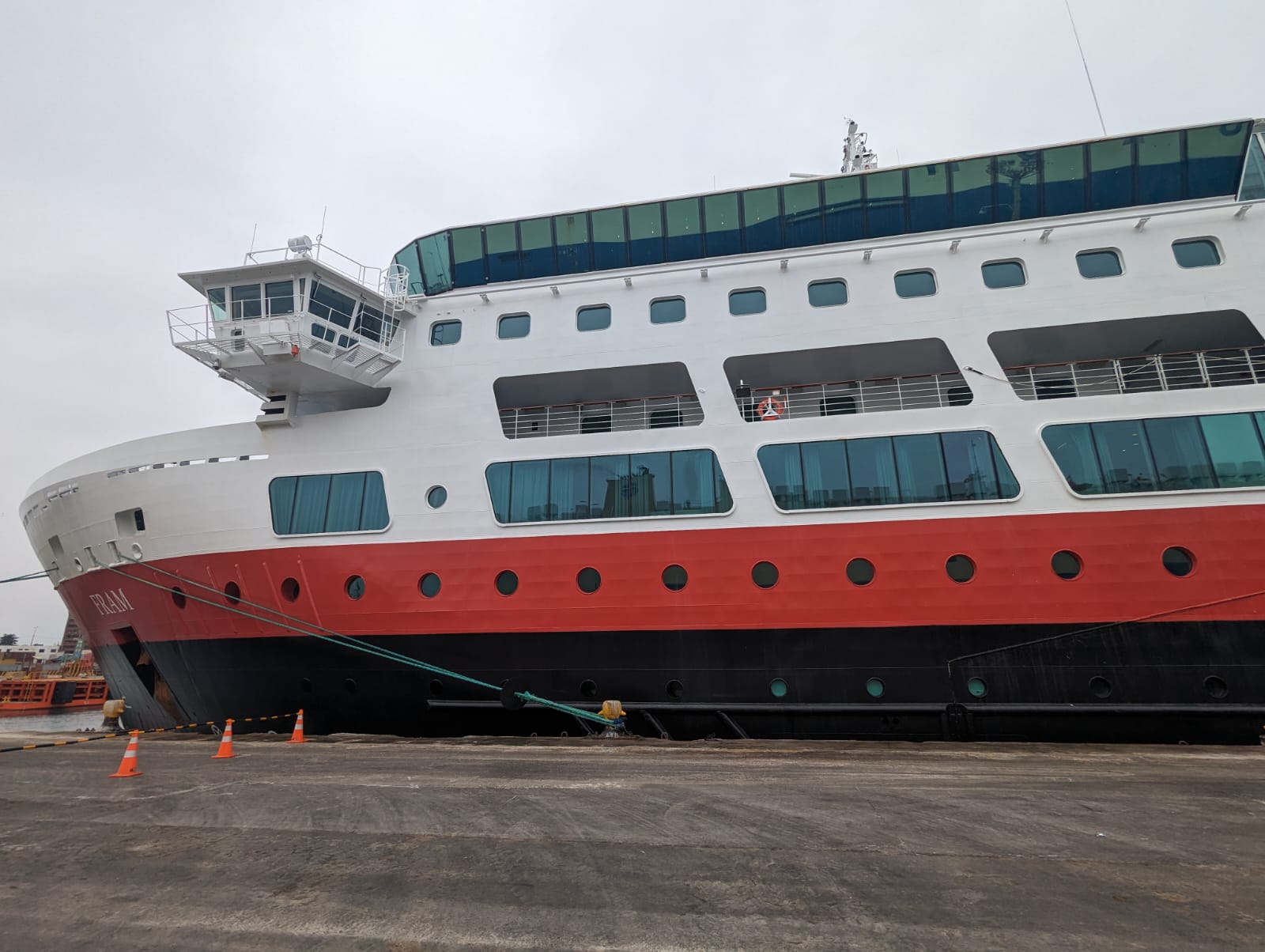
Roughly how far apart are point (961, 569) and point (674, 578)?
4.51 metres

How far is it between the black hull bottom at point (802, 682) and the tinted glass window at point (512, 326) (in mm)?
6014

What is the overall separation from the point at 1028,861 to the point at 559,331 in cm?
1079

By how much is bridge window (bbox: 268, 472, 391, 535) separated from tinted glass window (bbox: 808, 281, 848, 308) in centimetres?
889

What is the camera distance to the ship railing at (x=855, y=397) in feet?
38.1

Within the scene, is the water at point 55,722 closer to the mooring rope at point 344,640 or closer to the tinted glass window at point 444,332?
the mooring rope at point 344,640

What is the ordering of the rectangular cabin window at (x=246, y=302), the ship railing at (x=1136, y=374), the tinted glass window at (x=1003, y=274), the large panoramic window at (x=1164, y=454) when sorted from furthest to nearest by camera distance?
the rectangular cabin window at (x=246, y=302) < the tinted glass window at (x=1003, y=274) < the ship railing at (x=1136, y=374) < the large panoramic window at (x=1164, y=454)

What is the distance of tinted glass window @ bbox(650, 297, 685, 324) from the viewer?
1238 cm

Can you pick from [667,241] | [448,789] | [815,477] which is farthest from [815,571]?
[667,241]

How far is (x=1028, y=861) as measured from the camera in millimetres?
4129

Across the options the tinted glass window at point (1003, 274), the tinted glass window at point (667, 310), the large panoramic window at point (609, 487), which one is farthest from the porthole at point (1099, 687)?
the tinted glass window at point (667, 310)

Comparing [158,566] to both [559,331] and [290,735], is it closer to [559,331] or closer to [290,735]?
[290,735]

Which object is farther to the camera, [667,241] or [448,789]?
[667,241]

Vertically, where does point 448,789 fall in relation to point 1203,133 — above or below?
below

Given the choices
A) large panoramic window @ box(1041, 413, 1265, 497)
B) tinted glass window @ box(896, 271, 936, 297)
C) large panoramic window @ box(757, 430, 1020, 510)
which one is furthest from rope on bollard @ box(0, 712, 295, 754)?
large panoramic window @ box(1041, 413, 1265, 497)
